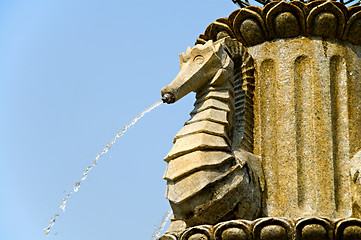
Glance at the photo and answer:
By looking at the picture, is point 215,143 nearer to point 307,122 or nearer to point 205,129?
point 205,129

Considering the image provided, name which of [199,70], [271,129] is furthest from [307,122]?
[199,70]

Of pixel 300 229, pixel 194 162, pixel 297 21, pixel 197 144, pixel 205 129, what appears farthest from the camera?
pixel 297 21

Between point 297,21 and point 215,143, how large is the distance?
188 centimetres

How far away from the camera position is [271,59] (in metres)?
10.9

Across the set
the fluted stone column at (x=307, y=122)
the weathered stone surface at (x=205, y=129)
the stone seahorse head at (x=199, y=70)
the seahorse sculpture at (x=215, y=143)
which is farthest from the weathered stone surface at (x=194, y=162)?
the stone seahorse head at (x=199, y=70)

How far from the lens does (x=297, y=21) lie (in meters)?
10.7

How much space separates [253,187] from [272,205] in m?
0.30

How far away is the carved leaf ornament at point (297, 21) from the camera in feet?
35.0

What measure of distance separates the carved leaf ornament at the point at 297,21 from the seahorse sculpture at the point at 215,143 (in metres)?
0.29

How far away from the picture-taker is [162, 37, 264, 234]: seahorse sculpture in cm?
955

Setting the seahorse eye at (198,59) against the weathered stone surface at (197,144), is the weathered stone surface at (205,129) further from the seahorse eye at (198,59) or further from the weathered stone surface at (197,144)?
the seahorse eye at (198,59)

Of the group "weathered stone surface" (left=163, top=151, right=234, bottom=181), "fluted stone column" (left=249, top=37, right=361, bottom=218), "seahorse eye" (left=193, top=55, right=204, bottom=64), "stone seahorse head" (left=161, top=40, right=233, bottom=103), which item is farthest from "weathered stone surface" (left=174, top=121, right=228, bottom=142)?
"seahorse eye" (left=193, top=55, right=204, bottom=64)

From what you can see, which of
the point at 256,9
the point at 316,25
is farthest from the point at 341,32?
the point at 256,9

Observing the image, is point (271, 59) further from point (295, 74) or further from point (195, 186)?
point (195, 186)
